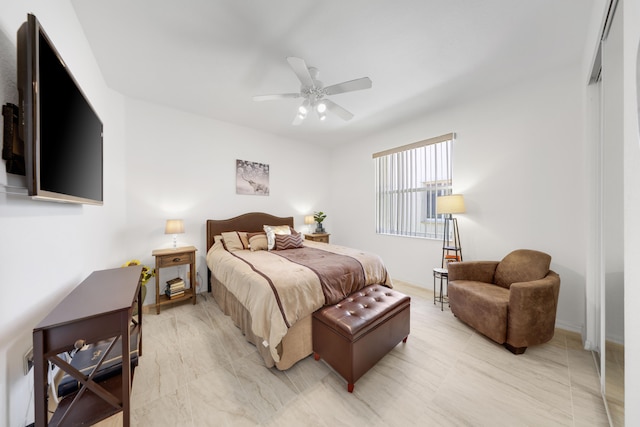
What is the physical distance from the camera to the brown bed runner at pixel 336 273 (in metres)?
1.98

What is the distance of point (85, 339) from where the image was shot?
3.15 ft

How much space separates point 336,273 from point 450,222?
2155 millimetres

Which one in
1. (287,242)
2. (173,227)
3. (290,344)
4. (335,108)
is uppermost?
(335,108)

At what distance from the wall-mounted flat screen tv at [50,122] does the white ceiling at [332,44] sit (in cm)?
89

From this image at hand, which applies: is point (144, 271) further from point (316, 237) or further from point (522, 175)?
point (522, 175)

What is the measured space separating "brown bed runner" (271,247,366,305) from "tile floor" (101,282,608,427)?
61cm

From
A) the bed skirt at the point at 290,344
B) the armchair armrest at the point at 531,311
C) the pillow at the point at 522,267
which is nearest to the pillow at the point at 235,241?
the bed skirt at the point at 290,344

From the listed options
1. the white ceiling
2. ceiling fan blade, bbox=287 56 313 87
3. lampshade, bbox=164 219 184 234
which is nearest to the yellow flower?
lampshade, bbox=164 219 184 234

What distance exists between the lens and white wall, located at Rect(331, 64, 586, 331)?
221cm

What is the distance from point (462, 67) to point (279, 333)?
124 inches

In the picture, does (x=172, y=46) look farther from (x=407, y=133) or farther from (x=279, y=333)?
(x=407, y=133)

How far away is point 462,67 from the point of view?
7.38ft

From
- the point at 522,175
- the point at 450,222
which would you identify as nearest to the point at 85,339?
the point at 450,222

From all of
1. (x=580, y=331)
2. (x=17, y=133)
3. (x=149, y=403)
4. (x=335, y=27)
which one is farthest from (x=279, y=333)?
(x=580, y=331)
